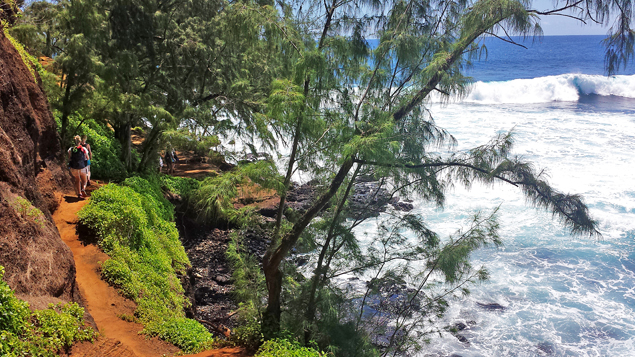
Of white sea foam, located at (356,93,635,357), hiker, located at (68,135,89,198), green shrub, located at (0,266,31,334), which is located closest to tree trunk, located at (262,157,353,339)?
white sea foam, located at (356,93,635,357)

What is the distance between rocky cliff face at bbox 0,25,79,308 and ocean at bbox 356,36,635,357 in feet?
24.1

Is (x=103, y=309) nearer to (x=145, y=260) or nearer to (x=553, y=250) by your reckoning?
(x=145, y=260)

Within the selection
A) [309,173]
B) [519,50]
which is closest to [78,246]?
[309,173]

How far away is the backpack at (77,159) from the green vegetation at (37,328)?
4984 millimetres

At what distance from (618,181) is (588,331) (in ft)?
44.1

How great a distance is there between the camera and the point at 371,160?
6.05 m

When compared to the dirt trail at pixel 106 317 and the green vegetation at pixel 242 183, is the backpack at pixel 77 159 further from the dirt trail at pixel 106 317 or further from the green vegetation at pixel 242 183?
the green vegetation at pixel 242 183

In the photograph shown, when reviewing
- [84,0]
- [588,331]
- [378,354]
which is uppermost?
[84,0]

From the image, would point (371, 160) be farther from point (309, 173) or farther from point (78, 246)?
point (78, 246)

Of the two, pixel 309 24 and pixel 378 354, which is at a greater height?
pixel 309 24

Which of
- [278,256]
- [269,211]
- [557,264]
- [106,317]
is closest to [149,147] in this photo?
[269,211]

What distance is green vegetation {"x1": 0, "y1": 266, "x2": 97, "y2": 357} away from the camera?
4.23 m

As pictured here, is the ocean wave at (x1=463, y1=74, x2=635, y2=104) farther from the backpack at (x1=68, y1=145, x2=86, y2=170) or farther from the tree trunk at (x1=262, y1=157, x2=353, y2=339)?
the tree trunk at (x1=262, y1=157, x2=353, y2=339)

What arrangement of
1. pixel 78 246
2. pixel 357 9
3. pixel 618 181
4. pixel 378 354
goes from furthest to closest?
pixel 618 181 → pixel 78 246 → pixel 378 354 → pixel 357 9
